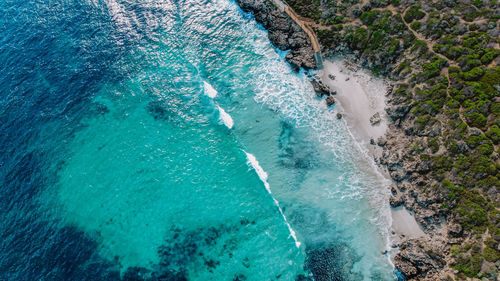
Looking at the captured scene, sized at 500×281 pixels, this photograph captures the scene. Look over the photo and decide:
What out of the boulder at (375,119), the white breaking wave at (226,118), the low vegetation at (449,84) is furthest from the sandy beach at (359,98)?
the white breaking wave at (226,118)

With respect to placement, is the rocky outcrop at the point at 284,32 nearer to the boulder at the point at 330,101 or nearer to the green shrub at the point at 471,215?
the boulder at the point at 330,101

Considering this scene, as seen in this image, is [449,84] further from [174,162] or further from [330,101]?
[174,162]

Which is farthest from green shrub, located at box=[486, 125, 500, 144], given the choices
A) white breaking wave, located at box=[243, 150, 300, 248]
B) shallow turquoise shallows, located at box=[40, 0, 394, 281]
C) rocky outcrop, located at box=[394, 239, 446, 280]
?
white breaking wave, located at box=[243, 150, 300, 248]

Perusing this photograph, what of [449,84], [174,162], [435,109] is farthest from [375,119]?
[174,162]

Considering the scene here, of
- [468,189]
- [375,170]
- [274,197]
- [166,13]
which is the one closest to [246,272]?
[274,197]

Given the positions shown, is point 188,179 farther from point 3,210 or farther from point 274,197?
point 3,210

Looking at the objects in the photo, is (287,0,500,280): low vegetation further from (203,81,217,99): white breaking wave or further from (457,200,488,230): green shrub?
(203,81,217,99): white breaking wave
